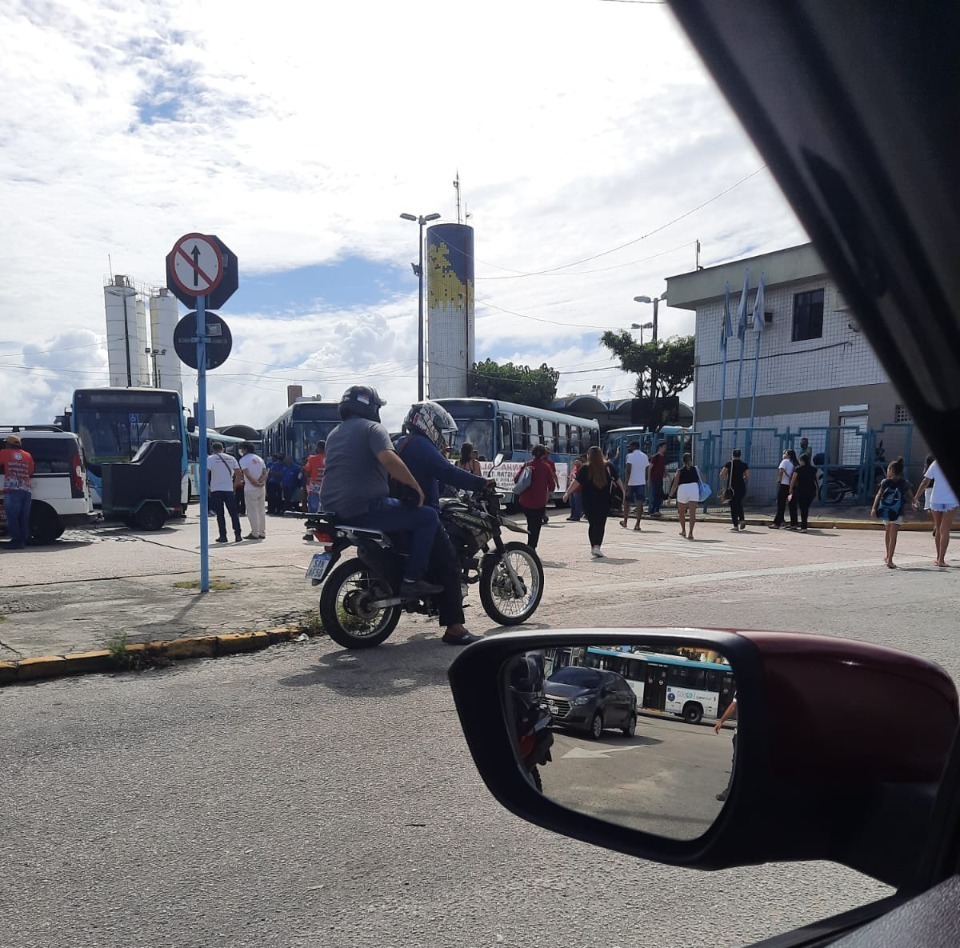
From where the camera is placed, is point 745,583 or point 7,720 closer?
point 7,720

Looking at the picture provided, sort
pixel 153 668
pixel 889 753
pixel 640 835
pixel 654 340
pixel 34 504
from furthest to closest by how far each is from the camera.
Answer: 1. pixel 654 340
2. pixel 34 504
3. pixel 153 668
4. pixel 640 835
5. pixel 889 753

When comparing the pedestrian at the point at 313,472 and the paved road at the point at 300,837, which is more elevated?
the pedestrian at the point at 313,472

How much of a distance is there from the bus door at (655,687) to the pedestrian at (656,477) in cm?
1812

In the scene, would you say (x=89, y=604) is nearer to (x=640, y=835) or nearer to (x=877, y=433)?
(x=640, y=835)

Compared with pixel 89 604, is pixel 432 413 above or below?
above

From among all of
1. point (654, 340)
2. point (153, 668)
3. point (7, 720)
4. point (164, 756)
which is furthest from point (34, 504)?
point (654, 340)

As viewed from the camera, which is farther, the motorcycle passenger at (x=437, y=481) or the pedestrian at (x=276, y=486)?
the pedestrian at (x=276, y=486)

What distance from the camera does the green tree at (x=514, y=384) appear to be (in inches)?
2427

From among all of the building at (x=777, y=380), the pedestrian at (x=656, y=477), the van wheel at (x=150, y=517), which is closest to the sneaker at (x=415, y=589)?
the van wheel at (x=150, y=517)

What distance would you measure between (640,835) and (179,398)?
20213mm

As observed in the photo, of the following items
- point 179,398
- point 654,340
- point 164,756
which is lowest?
point 164,756

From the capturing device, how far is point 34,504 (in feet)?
44.9

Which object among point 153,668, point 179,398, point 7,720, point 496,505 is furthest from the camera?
point 179,398

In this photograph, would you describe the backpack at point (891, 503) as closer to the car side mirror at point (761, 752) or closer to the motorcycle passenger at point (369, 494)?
the motorcycle passenger at point (369, 494)
